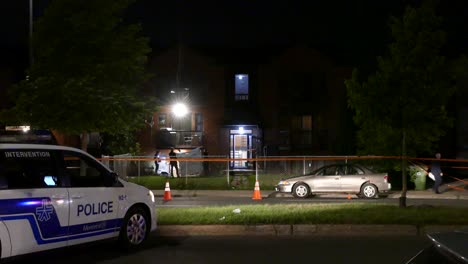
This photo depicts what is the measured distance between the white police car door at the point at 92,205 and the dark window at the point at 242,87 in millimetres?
25262

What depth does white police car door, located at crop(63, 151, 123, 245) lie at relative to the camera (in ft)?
27.0

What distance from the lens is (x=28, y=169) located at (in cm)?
786

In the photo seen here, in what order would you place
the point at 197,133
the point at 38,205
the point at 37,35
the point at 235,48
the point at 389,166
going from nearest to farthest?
the point at 38,205 → the point at 37,35 → the point at 389,166 → the point at 197,133 → the point at 235,48

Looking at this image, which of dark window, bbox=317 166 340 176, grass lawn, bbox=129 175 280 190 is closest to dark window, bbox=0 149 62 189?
dark window, bbox=317 166 340 176

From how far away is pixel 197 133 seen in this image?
108 ft

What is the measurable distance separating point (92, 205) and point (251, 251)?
2563 millimetres

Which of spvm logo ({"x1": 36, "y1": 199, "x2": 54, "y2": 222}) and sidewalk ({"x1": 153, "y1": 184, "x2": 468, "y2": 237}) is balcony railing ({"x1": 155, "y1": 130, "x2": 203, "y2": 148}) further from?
spvm logo ({"x1": 36, "y1": 199, "x2": 54, "y2": 222})

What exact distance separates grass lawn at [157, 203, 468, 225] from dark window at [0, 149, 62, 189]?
11.5 ft

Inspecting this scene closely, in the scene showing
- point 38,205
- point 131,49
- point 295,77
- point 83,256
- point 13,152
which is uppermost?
point 295,77

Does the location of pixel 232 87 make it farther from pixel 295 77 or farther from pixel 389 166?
pixel 389 166

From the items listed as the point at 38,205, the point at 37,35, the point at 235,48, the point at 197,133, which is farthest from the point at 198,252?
the point at 235,48

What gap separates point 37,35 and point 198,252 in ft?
21.9

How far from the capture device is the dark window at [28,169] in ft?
24.5

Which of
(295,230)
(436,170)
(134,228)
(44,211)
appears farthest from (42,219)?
(436,170)
